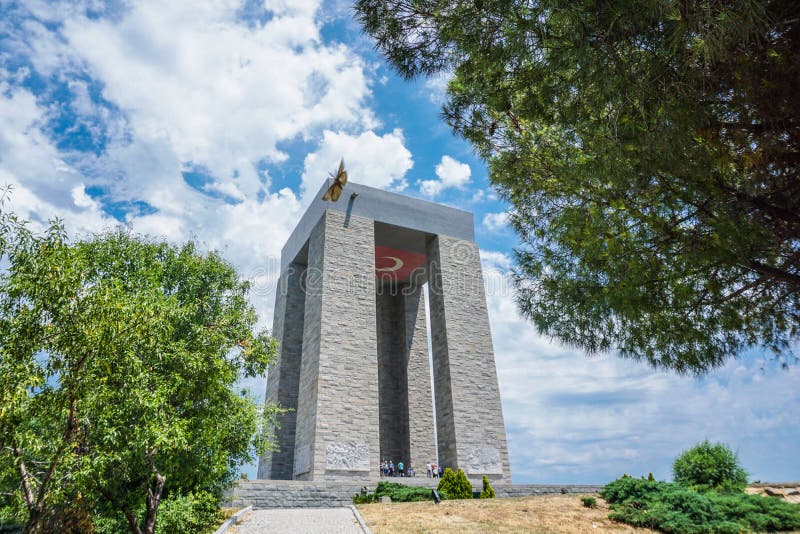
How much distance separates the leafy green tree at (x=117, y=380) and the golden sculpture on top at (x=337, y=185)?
8168 mm

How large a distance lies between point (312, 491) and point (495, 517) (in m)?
6.17

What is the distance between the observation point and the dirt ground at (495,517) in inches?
303

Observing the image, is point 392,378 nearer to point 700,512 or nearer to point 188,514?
point 188,514

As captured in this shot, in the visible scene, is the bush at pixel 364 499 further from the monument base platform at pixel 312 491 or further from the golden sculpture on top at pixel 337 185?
the golden sculpture on top at pixel 337 185

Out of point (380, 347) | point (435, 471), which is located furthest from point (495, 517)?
point (380, 347)

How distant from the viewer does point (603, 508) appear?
9.05m

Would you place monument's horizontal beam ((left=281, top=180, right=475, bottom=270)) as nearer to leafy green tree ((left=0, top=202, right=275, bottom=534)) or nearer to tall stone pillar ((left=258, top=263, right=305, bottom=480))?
tall stone pillar ((left=258, top=263, right=305, bottom=480))

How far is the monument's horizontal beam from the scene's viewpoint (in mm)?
18969

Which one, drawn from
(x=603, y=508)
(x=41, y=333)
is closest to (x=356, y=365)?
(x=603, y=508)

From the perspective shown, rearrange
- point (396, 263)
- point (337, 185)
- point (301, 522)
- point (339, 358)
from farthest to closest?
point (396, 263)
point (337, 185)
point (339, 358)
point (301, 522)

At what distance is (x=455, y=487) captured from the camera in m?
12.8

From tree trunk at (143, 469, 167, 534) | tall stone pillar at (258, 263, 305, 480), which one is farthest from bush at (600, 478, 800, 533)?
tall stone pillar at (258, 263, 305, 480)

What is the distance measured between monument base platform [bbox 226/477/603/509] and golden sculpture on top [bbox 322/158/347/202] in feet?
32.1

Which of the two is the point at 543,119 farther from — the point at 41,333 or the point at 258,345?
the point at 258,345
